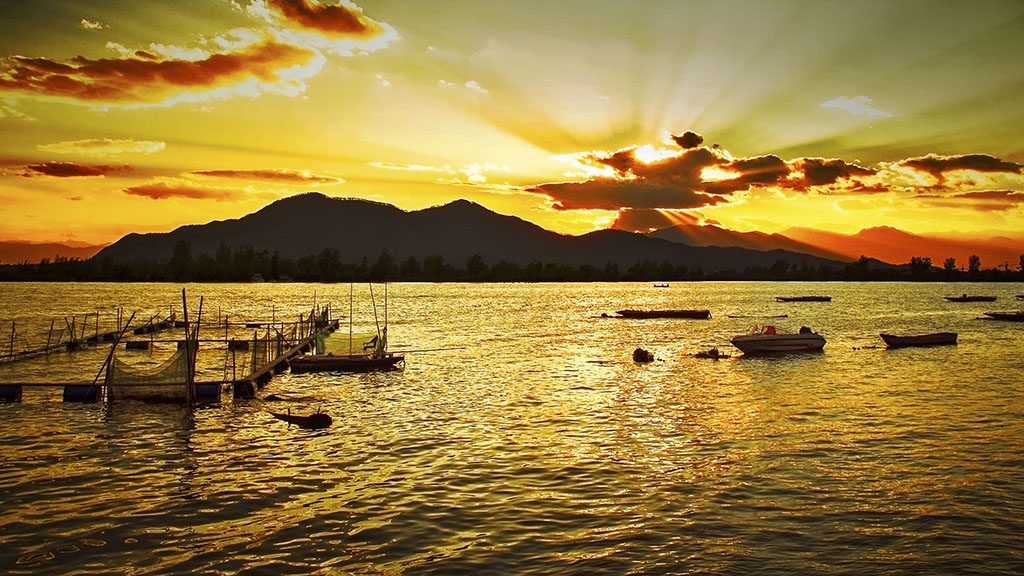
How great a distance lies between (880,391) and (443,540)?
3313 centimetres

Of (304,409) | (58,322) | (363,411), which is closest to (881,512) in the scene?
(363,411)

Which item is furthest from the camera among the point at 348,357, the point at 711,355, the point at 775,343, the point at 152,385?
the point at 775,343

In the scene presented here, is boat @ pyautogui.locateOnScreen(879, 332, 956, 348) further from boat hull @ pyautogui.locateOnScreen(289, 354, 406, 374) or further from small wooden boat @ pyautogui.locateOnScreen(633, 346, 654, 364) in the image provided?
boat hull @ pyautogui.locateOnScreen(289, 354, 406, 374)

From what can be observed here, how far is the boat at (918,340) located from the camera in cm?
6488

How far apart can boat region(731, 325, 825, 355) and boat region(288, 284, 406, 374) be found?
97.6 feet

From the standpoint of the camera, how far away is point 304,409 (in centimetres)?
3262

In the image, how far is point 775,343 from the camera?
5909cm

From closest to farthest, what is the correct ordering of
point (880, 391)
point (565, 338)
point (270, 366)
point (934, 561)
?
point (934, 561)
point (880, 391)
point (270, 366)
point (565, 338)

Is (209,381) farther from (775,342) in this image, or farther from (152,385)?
(775,342)

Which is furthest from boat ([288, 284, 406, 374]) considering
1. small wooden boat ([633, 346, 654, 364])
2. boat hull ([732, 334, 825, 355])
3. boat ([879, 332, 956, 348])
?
boat ([879, 332, 956, 348])

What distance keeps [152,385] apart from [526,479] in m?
21.4

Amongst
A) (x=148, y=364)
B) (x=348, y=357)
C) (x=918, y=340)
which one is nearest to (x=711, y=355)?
(x=918, y=340)

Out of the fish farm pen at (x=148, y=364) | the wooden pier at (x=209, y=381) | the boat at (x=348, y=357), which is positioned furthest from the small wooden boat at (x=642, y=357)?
the wooden pier at (x=209, y=381)

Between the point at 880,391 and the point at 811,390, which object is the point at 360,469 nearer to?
the point at 811,390
